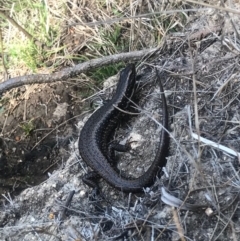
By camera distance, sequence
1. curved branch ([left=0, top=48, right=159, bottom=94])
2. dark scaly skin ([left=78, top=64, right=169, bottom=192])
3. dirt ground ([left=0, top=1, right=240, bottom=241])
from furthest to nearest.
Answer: curved branch ([left=0, top=48, right=159, bottom=94]), dark scaly skin ([left=78, top=64, right=169, bottom=192]), dirt ground ([left=0, top=1, right=240, bottom=241])

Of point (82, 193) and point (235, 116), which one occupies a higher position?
point (235, 116)

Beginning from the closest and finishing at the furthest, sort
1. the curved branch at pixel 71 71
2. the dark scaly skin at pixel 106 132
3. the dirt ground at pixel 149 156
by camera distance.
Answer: the dirt ground at pixel 149 156
the dark scaly skin at pixel 106 132
the curved branch at pixel 71 71

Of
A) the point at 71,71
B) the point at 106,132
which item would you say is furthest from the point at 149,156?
the point at 71,71

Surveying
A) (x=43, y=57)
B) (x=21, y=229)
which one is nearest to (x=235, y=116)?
(x=21, y=229)

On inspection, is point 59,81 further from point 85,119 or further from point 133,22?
point 133,22

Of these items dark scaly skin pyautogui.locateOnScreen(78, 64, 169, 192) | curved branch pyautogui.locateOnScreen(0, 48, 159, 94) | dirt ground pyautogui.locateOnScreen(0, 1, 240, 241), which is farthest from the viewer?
curved branch pyautogui.locateOnScreen(0, 48, 159, 94)

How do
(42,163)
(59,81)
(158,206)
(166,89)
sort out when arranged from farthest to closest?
(59,81), (42,163), (166,89), (158,206)
